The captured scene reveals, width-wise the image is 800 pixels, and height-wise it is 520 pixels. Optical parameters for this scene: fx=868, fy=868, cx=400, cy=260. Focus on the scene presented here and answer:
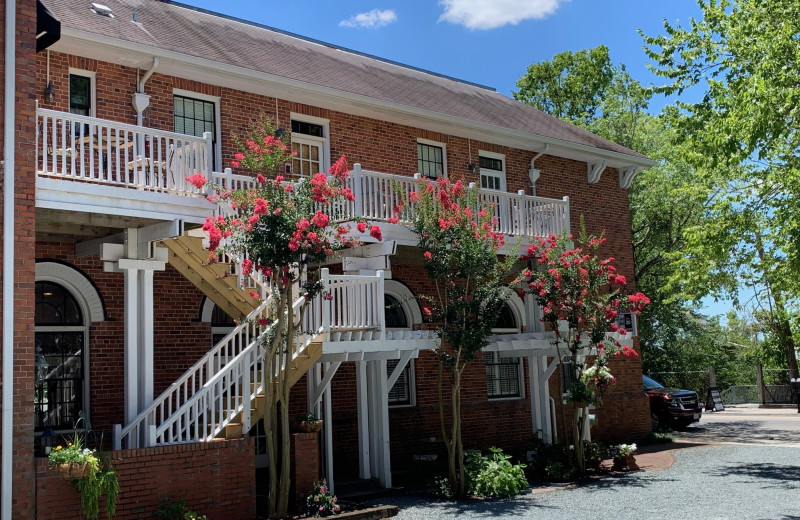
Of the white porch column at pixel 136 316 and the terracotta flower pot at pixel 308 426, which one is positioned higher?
the white porch column at pixel 136 316

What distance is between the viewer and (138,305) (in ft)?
41.8

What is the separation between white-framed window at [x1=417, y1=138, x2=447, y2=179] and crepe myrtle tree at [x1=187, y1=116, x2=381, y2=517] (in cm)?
699

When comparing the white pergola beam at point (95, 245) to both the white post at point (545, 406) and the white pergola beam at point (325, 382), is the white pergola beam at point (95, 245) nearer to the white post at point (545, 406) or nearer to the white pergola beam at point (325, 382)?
the white pergola beam at point (325, 382)

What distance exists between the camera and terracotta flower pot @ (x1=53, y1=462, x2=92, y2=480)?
10156 mm

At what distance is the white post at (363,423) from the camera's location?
51.9 ft

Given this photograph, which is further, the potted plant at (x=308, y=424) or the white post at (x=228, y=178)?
the potted plant at (x=308, y=424)

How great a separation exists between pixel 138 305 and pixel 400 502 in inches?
208

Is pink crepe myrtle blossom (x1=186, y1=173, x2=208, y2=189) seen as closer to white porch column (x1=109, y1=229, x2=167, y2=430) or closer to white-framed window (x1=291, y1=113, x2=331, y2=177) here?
white porch column (x1=109, y1=229, x2=167, y2=430)

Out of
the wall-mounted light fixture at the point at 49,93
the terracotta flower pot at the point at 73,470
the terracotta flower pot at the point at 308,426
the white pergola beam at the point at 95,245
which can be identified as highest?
the wall-mounted light fixture at the point at 49,93

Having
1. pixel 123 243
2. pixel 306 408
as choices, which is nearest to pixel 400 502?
pixel 306 408

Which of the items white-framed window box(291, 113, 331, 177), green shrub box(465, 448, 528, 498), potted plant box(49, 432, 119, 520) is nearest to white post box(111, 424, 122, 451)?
potted plant box(49, 432, 119, 520)

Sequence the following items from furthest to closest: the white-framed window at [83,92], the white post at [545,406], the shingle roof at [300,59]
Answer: the white post at [545,406], the shingle roof at [300,59], the white-framed window at [83,92]

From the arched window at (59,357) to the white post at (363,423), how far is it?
15.8ft

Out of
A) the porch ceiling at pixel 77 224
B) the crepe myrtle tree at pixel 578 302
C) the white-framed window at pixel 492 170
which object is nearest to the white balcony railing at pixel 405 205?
the crepe myrtle tree at pixel 578 302
